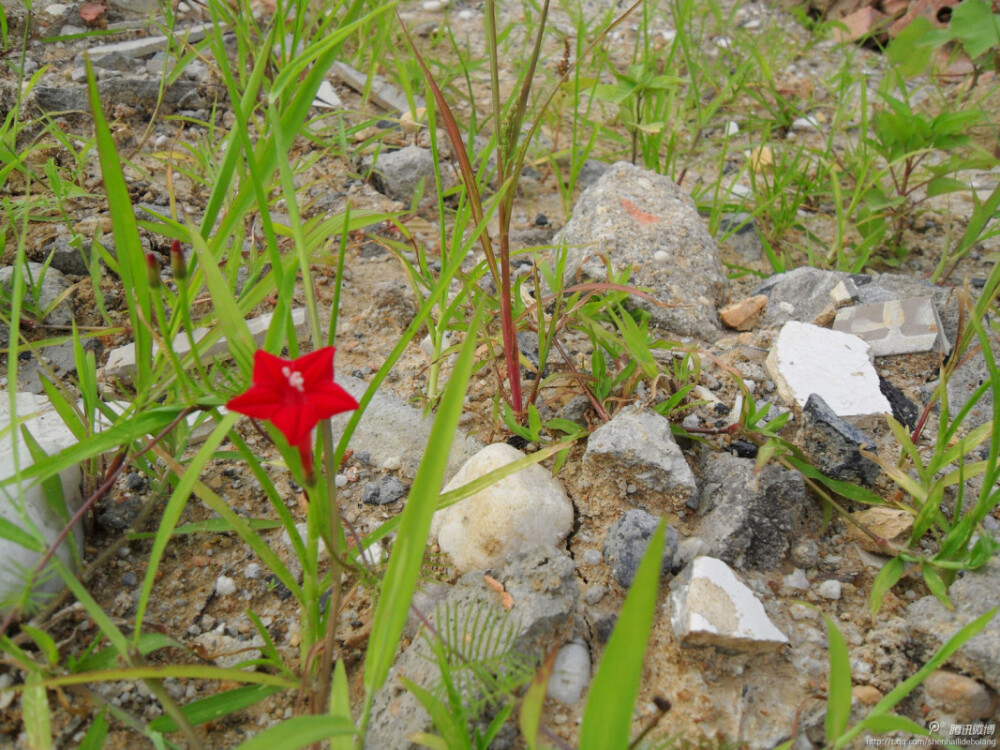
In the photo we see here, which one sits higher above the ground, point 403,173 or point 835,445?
point 403,173

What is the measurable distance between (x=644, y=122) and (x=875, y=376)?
1.36m

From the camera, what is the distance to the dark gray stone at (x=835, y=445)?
64.2 inches

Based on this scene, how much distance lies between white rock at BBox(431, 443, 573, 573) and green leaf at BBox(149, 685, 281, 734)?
0.45m

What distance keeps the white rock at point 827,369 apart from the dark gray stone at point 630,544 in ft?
1.99

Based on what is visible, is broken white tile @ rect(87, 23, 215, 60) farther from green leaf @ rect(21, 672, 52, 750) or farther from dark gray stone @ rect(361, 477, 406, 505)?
green leaf @ rect(21, 672, 52, 750)

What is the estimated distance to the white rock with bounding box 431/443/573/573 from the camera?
1484mm

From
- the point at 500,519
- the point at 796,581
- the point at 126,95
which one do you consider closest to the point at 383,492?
the point at 500,519

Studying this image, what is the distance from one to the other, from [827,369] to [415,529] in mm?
1357

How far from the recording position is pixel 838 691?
45.5 inches

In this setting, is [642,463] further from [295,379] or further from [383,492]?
[295,379]

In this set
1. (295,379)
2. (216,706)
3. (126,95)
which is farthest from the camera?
(126,95)

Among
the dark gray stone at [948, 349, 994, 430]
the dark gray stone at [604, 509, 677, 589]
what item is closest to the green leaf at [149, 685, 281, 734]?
the dark gray stone at [604, 509, 677, 589]

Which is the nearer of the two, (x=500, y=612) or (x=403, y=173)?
(x=500, y=612)

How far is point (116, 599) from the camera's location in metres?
1.42
